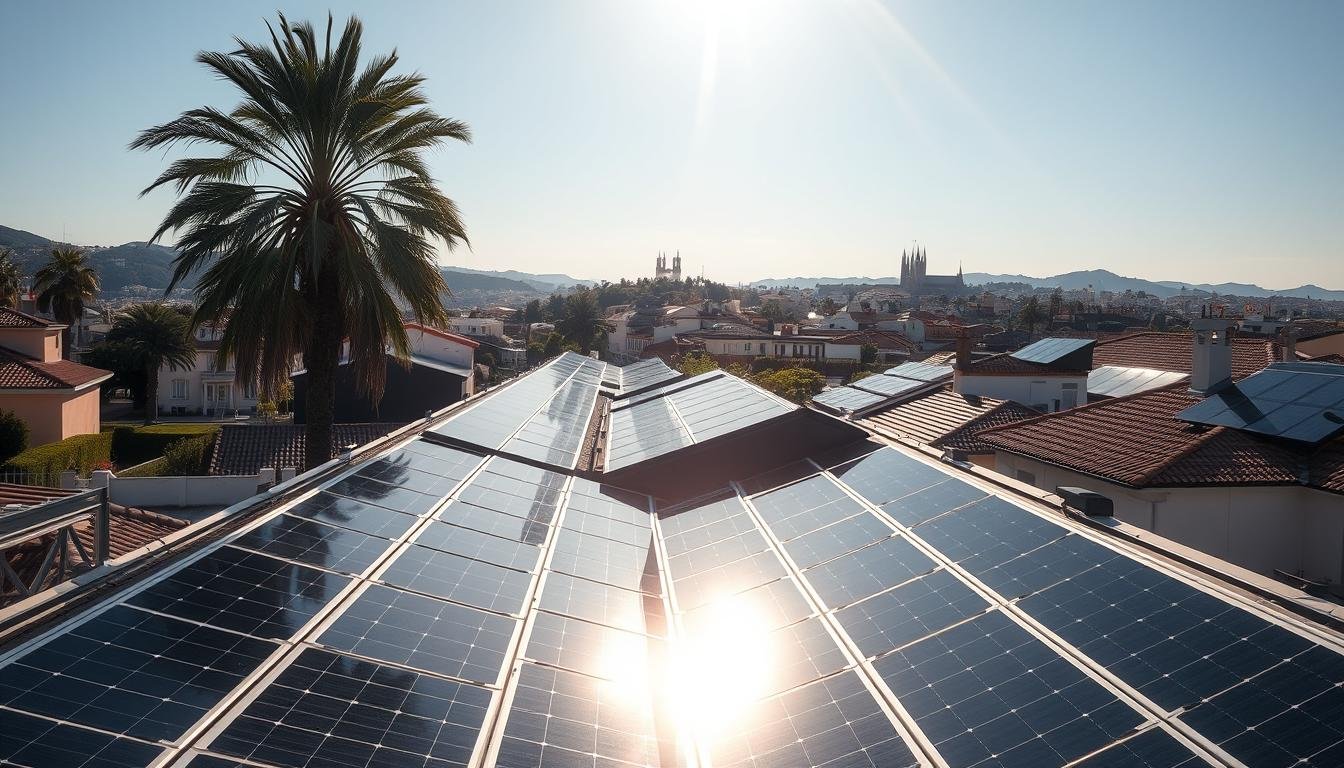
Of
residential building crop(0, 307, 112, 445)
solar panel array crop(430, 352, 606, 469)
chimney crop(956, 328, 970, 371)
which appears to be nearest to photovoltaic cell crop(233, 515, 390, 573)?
solar panel array crop(430, 352, 606, 469)

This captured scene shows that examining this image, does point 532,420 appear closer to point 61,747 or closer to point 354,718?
point 354,718

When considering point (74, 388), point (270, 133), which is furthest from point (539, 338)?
point (270, 133)

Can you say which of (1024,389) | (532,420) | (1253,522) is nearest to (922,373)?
(1024,389)

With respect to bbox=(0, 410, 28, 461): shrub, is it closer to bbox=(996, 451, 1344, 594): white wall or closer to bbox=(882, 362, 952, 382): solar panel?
bbox=(882, 362, 952, 382): solar panel

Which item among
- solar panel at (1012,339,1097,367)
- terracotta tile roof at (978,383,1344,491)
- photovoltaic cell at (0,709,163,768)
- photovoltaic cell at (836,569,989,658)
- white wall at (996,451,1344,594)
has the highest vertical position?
solar panel at (1012,339,1097,367)

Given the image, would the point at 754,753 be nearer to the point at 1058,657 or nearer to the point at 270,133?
the point at 1058,657

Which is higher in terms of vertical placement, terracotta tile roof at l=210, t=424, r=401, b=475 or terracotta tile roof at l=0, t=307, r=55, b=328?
terracotta tile roof at l=0, t=307, r=55, b=328


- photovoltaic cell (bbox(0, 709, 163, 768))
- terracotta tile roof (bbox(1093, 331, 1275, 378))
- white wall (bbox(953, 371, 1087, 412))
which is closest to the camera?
photovoltaic cell (bbox(0, 709, 163, 768))
